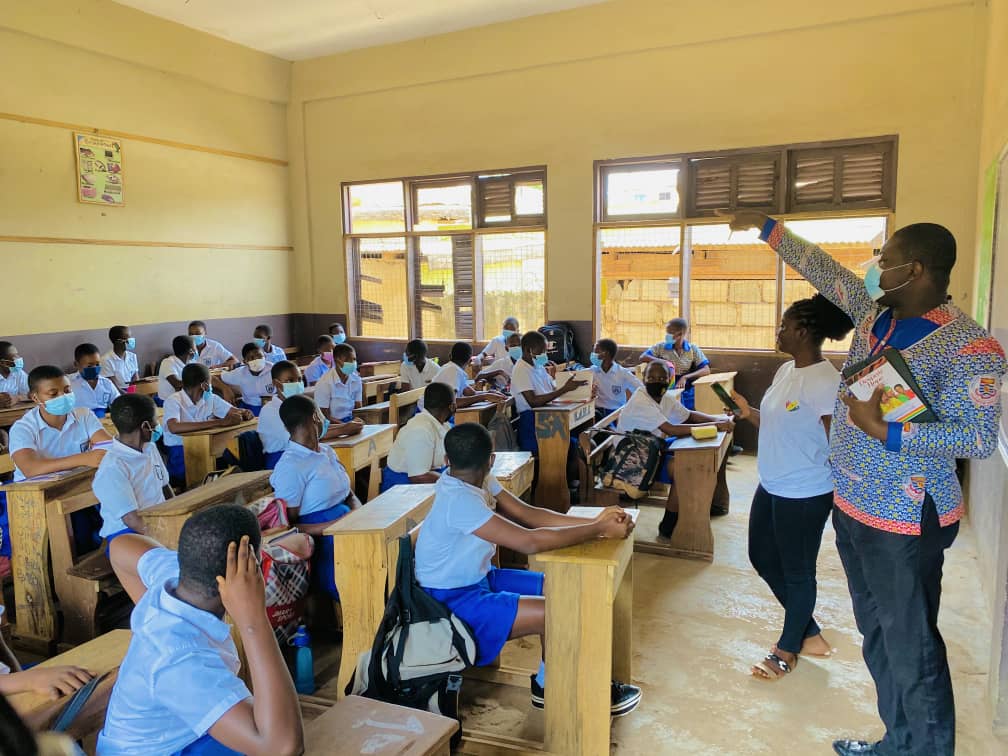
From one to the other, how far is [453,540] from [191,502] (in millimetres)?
1127

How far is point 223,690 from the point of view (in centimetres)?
138

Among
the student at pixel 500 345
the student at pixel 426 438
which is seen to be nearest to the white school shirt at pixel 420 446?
the student at pixel 426 438

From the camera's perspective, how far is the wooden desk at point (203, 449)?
436 cm

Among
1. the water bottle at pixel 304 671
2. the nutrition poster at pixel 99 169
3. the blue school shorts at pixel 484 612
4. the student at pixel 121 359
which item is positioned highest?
the nutrition poster at pixel 99 169

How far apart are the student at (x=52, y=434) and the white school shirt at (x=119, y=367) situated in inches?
126

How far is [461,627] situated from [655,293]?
5.96 meters

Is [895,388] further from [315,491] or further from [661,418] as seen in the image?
[661,418]

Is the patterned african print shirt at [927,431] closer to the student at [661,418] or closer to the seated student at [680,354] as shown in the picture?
the student at [661,418]

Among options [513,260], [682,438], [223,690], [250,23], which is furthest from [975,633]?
[250,23]

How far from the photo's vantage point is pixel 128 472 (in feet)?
9.59

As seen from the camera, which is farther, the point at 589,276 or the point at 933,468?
the point at 589,276

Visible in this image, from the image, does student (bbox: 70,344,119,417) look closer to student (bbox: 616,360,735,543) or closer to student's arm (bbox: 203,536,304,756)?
student (bbox: 616,360,735,543)

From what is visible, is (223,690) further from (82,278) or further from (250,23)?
(250,23)

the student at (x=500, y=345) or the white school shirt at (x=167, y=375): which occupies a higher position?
the student at (x=500, y=345)
